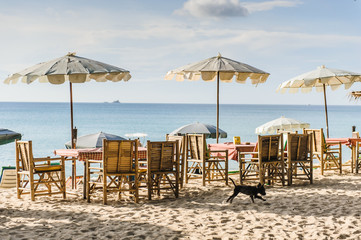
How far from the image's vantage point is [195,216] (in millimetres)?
5641

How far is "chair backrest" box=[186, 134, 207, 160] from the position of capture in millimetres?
7756

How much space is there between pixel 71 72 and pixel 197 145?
2429 millimetres

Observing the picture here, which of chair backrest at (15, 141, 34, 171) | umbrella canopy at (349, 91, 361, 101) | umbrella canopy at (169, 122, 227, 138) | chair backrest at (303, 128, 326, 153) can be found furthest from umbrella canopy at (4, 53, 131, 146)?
umbrella canopy at (349, 91, 361, 101)

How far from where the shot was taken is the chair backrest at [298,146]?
779 cm

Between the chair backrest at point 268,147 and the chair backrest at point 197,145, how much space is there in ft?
3.10

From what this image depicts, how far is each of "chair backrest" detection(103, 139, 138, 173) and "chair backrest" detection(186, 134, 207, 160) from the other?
1694 mm

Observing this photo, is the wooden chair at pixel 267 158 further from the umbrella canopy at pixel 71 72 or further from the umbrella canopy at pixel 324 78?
the umbrella canopy at pixel 71 72

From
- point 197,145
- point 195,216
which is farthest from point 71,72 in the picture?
point 195,216

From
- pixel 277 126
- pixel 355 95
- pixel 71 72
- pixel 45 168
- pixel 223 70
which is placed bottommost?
pixel 45 168

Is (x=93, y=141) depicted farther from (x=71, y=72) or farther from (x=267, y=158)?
(x=267, y=158)

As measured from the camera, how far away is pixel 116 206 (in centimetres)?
630

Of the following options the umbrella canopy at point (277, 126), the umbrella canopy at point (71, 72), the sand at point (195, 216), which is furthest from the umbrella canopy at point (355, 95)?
the umbrella canopy at point (71, 72)

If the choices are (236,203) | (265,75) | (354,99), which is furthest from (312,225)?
(354,99)

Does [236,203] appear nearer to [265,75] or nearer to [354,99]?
[265,75]
